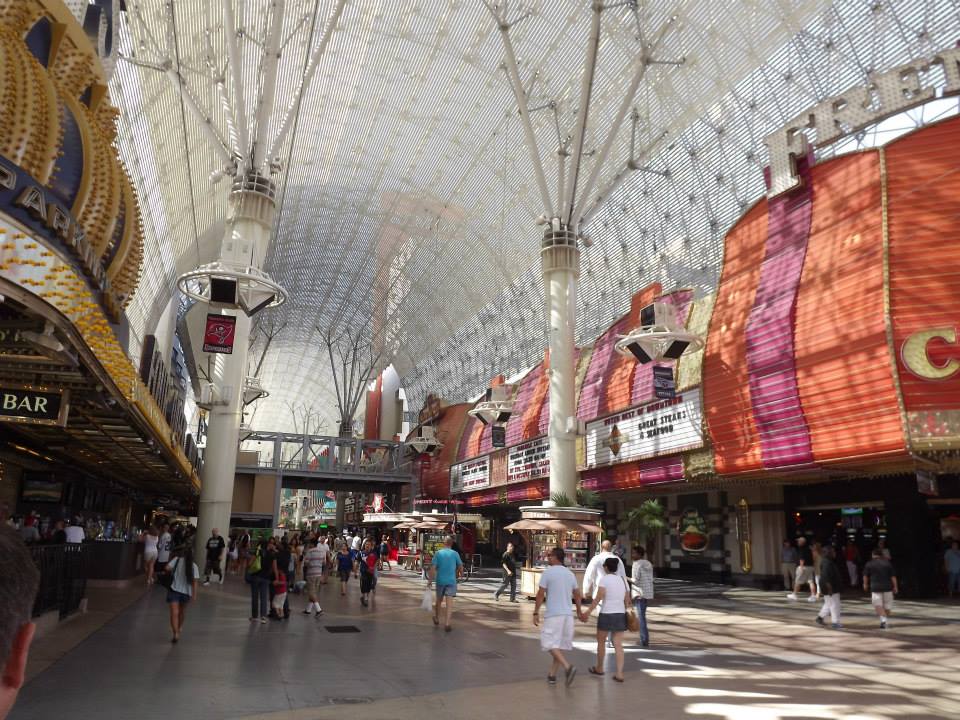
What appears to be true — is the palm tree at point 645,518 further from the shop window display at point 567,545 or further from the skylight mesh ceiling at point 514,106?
the skylight mesh ceiling at point 514,106

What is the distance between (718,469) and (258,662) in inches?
566

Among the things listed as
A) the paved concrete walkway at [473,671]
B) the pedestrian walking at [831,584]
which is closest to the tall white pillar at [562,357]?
the paved concrete walkway at [473,671]

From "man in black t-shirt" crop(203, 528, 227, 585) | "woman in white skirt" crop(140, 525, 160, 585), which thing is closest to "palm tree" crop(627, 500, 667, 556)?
"man in black t-shirt" crop(203, 528, 227, 585)

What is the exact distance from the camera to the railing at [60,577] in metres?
11.1

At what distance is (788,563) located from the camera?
75.0 feet

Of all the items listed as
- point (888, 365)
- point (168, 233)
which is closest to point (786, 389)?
point (888, 365)

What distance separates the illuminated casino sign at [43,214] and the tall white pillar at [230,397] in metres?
16.0

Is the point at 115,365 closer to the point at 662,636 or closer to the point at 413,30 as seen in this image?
the point at 662,636

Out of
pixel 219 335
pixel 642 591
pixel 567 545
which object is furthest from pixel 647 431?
pixel 219 335

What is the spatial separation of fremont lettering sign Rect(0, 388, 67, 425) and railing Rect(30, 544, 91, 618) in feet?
7.37

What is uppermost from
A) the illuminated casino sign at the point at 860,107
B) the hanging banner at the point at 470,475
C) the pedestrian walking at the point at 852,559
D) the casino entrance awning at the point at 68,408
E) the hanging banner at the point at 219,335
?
the illuminated casino sign at the point at 860,107

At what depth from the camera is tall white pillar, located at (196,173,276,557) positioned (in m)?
24.5

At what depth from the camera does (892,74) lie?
58.6 ft

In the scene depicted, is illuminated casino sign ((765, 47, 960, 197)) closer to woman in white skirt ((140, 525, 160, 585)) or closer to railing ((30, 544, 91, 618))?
railing ((30, 544, 91, 618))
